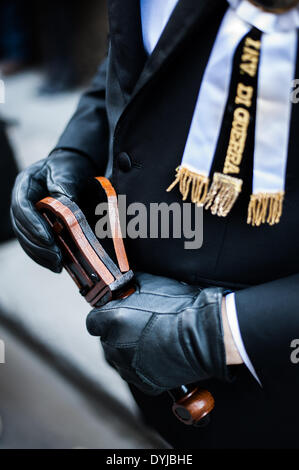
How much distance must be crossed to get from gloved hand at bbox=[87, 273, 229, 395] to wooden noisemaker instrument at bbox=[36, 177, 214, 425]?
1.2 inches

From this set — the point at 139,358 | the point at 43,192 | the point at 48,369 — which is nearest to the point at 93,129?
the point at 43,192

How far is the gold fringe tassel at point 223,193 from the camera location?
688 millimetres

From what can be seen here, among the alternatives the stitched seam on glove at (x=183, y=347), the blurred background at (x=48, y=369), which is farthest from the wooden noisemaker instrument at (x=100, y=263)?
the blurred background at (x=48, y=369)

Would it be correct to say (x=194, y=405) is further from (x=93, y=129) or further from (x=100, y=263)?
(x=93, y=129)

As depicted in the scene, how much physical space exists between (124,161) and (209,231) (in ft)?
0.66

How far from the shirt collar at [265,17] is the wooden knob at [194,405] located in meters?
0.63

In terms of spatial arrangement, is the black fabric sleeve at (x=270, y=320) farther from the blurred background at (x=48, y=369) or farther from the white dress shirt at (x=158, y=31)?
the blurred background at (x=48, y=369)

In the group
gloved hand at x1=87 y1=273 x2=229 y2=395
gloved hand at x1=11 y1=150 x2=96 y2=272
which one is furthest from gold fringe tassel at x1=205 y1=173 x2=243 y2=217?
gloved hand at x1=11 y1=150 x2=96 y2=272

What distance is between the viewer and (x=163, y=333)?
2.51ft
